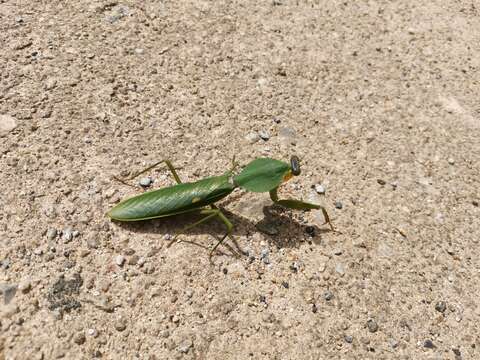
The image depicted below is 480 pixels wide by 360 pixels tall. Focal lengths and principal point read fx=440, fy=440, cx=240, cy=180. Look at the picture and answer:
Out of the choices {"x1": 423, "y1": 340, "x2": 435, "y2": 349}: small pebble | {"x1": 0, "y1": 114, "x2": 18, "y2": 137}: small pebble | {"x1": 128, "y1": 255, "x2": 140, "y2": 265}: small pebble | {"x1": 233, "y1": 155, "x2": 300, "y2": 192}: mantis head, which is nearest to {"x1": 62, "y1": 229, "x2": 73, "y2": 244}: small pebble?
{"x1": 128, "y1": 255, "x2": 140, "y2": 265}: small pebble

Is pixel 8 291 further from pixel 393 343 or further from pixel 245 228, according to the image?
pixel 393 343

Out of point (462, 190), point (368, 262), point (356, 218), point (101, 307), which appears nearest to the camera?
point (101, 307)

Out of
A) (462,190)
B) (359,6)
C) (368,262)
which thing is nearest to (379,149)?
(462,190)

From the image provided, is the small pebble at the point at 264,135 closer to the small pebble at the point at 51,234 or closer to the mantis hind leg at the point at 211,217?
the mantis hind leg at the point at 211,217

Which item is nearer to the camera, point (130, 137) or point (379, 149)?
point (130, 137)

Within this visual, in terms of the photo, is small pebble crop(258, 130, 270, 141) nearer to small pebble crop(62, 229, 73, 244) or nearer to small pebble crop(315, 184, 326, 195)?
small pebble crop(315, 184, 326, 195)

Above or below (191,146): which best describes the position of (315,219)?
below

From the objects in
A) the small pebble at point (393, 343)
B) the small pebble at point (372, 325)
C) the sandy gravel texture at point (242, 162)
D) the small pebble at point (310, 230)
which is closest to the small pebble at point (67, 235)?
the sandy gravel texture at point (242, 162)

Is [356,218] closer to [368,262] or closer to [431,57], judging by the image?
[368,262]
